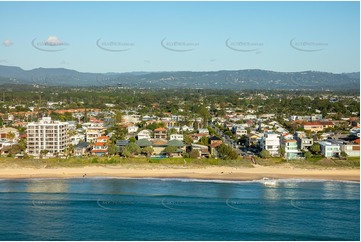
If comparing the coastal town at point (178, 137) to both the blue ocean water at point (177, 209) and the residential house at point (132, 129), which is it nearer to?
the residential house at point (132, 129)

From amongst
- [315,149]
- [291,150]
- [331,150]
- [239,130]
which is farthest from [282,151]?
[239,130]

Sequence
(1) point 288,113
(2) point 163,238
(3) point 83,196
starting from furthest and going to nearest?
(1) point 288,113 → (3) point 83,196 → (2) point 163,238

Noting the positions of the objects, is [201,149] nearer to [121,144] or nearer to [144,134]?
[121,144]

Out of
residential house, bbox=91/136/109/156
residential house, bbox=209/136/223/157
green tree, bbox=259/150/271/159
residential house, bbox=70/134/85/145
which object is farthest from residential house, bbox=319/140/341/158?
residential house, bbox=70/134/85/145

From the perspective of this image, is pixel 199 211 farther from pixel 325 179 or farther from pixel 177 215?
pixel 325 179

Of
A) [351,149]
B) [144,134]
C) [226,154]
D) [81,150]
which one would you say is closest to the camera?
[226,154]

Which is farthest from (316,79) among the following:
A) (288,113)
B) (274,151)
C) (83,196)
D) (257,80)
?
(83,196)
